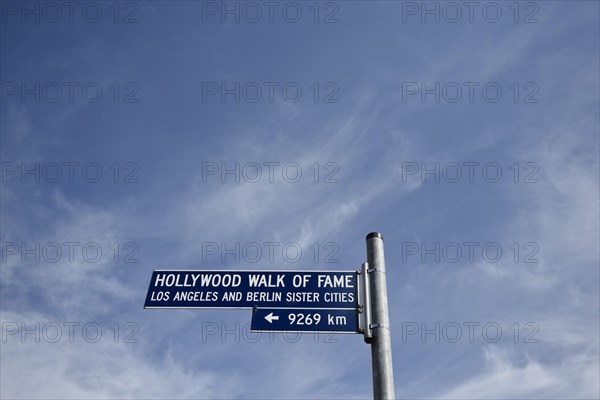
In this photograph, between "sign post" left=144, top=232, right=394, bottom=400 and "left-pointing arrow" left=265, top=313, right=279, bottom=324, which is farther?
"left-pointing arrow" left=265, top=313, right=279, bottom=324

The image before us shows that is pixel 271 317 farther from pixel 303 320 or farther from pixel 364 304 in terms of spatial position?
pixel 364 304

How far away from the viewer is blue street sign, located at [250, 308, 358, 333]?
5.11 m

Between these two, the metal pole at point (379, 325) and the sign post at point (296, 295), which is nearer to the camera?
the metal pole at point (379, 325)

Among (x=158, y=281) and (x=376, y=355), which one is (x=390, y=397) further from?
(x=158, y=281)

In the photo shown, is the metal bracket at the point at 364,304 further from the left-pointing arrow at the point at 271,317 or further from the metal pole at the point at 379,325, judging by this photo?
the left-pointing arrow at the point at 271,317

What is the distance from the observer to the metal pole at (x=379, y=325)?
4.41 meters

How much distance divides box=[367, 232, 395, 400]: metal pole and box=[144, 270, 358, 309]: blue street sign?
0.30 m

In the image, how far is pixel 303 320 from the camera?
531 cm

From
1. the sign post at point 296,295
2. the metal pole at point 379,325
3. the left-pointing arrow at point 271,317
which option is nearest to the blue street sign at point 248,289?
the sign post at point 296,295

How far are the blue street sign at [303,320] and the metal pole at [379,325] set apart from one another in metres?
0.29

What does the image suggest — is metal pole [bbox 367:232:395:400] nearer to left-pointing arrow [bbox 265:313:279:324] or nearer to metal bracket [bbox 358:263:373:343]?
metal bracket [bbox 358:263:373:343]

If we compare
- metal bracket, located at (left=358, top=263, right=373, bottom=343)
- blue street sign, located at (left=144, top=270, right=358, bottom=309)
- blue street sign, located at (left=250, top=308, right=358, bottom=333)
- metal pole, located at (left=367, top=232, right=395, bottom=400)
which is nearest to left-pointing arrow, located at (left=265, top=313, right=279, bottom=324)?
blue street sign, located at (left=250, top=308, right=358, bottom=333)

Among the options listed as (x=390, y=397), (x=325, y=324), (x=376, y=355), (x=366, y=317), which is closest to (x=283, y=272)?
(x=325, y=324)

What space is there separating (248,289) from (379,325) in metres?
1.66
